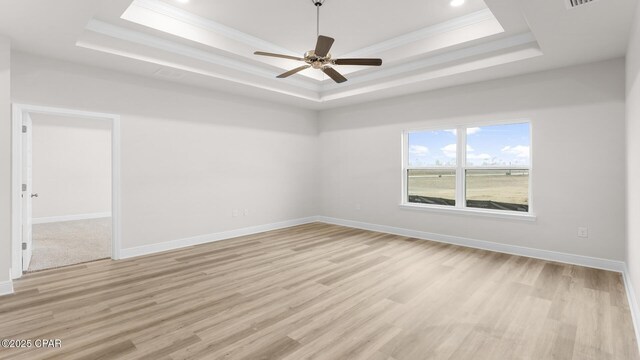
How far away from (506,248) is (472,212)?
2.34ft

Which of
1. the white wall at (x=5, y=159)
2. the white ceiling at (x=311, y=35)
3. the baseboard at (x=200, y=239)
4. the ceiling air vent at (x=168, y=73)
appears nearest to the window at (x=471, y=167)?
the white ceiling at (x=311, y=35)

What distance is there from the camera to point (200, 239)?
5.31m

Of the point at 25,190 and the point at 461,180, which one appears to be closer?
the point at 25,190

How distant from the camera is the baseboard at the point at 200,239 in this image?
4.56 metres

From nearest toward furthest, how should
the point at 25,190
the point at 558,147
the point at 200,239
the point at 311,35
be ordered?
the point at 25,190 < the point at 558,147 < the point at 311,35 < the point at 200,239

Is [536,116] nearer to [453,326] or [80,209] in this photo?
[453,326]

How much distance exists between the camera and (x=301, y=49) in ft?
16.4

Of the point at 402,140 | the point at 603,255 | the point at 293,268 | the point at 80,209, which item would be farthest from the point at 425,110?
the point at 80,209

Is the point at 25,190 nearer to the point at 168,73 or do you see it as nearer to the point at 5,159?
the point at 5,159

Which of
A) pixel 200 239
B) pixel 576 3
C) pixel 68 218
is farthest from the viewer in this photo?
pixel 68 218

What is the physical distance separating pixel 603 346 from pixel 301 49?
16.2 feet

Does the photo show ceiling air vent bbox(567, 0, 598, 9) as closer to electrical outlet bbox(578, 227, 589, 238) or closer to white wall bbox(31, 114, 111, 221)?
electrical outlet bbox(578, 227, 589, 238)

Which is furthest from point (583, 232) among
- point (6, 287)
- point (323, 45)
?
point (6, 287)

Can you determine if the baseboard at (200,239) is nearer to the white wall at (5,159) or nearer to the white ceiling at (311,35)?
the white wall at (5,159)
